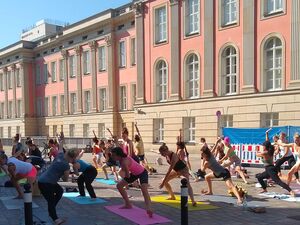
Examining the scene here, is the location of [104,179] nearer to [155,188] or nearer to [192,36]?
[155,188]

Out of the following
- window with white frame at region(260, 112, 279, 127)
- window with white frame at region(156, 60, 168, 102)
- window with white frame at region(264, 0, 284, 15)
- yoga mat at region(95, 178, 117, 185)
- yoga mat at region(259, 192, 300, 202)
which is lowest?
yoga mat at region(95, 178, 117, 185)

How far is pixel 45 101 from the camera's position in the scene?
53.2 meters

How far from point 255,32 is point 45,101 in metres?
35.0

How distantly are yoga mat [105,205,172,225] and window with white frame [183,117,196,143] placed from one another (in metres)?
19.9

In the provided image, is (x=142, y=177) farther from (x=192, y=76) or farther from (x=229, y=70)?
(x=192, y=76)

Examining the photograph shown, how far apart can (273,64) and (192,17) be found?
7.77 m

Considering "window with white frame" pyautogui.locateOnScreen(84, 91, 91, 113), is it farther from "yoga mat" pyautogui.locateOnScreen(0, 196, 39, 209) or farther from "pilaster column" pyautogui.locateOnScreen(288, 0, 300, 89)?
"yoga mat" pyautogui.locateOnScreen(0, 196, 39, 209)

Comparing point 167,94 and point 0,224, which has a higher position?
point 167,94

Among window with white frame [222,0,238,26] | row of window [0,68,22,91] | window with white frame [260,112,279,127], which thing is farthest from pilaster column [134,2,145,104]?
row of window [0,68,22,91]

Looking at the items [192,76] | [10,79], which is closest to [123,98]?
[192,76]

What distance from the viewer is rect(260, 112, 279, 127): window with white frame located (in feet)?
78.6

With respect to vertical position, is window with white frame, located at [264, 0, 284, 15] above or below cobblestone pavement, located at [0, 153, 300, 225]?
above

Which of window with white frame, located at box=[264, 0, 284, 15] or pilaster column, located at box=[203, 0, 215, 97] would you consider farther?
pilaster column, located at box=[203, 0, 215, 97]

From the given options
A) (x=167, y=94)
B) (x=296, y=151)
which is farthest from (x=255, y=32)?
(x=296, y=151)
